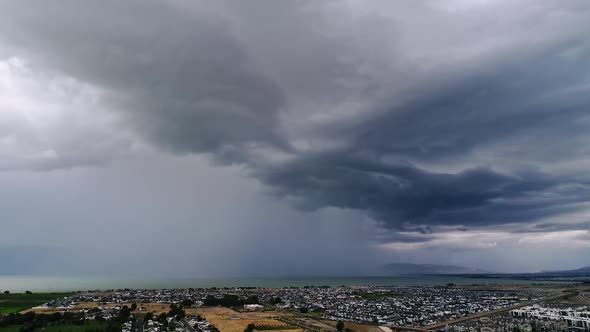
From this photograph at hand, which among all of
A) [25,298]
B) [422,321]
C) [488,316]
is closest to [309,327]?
[422,321]

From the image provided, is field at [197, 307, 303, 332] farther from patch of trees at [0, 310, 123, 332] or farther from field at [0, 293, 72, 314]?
field at [0, 293, 72, 314]

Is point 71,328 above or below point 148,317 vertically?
above

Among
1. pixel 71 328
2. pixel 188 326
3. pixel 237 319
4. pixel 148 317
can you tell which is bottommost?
pixel 237 319

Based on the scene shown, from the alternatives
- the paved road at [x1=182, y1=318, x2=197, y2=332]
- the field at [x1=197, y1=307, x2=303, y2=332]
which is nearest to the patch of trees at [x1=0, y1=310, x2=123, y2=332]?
the paved road at [x1=182, y1=318, x2=197, y2=332]

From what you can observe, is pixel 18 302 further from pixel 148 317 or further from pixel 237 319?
pixel 237 319

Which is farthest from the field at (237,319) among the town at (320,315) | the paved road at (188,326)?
the paved road at (188,326)

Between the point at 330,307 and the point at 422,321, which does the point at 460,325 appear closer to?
the point at 422,321

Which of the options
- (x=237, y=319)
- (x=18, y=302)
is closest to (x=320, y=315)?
(x=237, y=319)

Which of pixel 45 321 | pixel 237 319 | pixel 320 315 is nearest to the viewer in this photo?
pixel 45 321

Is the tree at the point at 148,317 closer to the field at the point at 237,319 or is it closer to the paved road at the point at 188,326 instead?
the paved road at the point at 188,326
